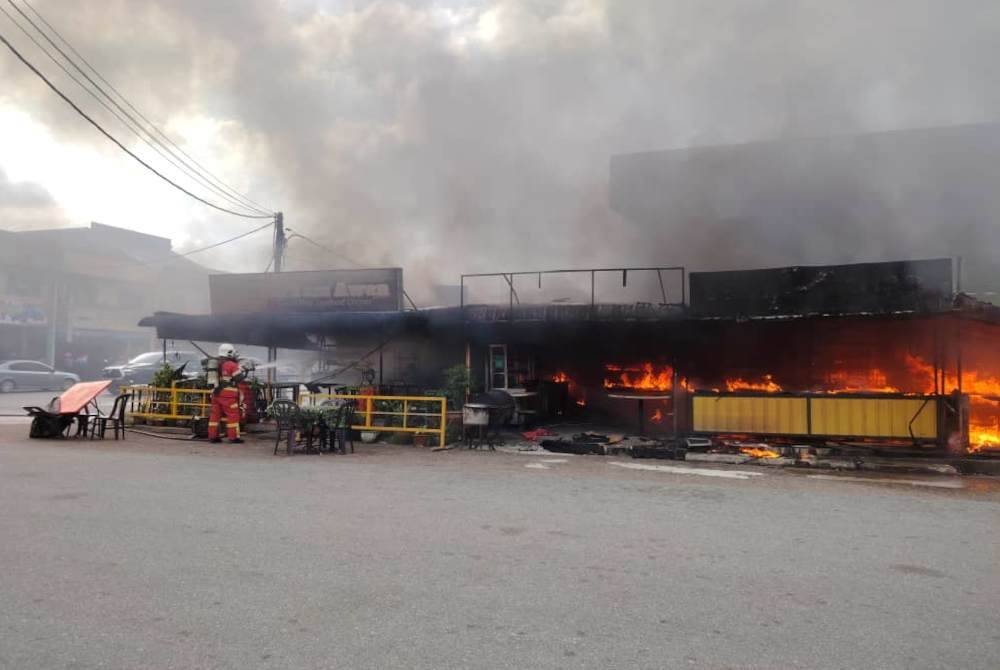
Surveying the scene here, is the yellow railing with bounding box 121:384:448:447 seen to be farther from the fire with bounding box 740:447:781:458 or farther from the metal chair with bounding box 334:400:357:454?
the fire with bounding box 740:447:781:458

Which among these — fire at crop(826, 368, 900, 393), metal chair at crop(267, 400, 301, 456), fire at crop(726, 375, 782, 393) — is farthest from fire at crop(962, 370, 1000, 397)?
metal chair at crop(267, 400, 301, 456)

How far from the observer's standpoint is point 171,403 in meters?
11.6

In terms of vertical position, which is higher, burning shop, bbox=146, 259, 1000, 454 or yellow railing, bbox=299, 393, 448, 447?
burning shop, bbox=146, 259, 1000, 454

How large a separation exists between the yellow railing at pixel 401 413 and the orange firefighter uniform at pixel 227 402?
128 cm

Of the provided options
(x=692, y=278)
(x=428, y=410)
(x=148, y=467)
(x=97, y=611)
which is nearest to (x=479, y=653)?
(x=97, y=611)

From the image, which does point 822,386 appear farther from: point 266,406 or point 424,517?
A: point 266,406

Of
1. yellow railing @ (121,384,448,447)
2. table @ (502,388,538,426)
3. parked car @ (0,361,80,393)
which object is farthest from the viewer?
parked car @ (0,361,80,393)

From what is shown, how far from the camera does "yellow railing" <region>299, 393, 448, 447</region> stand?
10.1 meters

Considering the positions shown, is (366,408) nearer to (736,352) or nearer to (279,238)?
(736,352)

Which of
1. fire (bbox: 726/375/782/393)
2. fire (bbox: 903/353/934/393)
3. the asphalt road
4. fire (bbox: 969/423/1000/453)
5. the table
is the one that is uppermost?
fire (bbox: 903/353/934/393)

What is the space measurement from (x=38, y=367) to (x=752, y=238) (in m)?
25.3

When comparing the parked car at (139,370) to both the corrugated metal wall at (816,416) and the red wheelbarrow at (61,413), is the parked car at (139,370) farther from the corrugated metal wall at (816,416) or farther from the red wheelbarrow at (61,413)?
the corrugated metal wall at (816,416)

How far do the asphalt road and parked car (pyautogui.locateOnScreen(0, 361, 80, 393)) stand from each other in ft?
63.9

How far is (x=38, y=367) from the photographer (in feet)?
74.8
